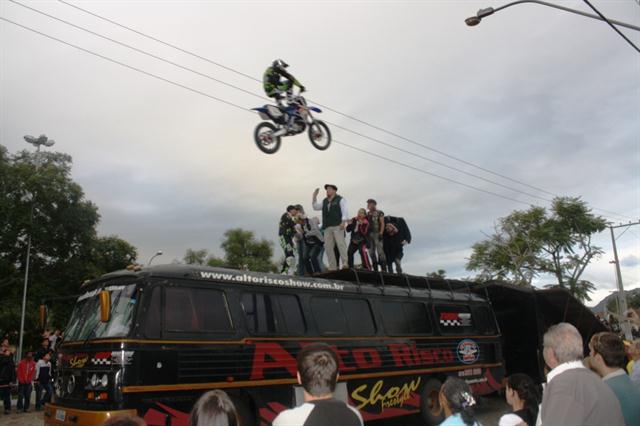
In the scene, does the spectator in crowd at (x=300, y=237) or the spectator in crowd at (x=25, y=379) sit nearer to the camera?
the spectator in crowd at (x=25, y=379)

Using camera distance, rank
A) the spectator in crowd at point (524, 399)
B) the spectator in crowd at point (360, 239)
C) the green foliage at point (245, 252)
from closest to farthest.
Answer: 1. the spectator in crowd at point (524, 399)
2. the spectator in crowd at point (360, 239)
3. the green foliage at point (245, 252)

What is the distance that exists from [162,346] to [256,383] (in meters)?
1.64

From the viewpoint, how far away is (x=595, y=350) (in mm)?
4297

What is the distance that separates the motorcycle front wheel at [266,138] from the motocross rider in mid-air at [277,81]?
24.9 inches

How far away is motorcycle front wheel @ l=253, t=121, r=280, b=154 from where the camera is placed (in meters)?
11.4

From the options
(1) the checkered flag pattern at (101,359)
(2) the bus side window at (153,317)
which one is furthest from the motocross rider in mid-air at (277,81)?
(1) the checkered flag pattern at (101,359)

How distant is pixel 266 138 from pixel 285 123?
665 mm

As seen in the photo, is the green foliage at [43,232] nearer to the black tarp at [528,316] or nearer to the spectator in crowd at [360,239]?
the spectator in crowd at [360,239]

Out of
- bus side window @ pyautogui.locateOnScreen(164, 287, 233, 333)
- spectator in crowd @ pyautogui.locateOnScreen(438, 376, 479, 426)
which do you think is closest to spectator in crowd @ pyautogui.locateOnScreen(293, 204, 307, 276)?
bus side window @ pyautogui.locateOnScreen(164, 287, 233, 333)

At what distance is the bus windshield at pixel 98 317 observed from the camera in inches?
276

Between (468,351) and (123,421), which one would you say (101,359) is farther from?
(468,351)

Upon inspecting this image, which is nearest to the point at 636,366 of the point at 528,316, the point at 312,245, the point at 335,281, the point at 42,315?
the point at 335,281

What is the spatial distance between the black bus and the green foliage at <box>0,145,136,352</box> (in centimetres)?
2387

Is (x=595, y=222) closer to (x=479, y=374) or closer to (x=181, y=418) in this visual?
(x=479, y=374)
